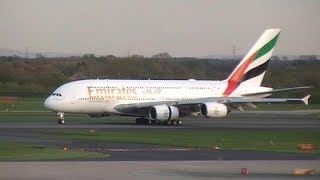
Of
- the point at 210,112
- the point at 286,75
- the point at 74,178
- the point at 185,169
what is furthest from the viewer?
the point at 286,75

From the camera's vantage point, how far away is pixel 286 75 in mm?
89938

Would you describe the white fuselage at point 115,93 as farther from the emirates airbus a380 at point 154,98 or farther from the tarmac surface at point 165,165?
the tarmac surface at point 165,165

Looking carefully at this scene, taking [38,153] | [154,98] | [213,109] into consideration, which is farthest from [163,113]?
[38,153]

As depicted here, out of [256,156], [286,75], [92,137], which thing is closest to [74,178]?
[256,156]

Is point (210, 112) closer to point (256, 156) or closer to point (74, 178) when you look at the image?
point (256, 156)

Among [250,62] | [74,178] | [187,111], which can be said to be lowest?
[74,178]

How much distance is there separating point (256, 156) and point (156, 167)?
251 inches

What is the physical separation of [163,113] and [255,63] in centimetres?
1220

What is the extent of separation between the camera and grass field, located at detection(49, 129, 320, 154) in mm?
35750

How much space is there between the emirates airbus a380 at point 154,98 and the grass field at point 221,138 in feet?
38.3

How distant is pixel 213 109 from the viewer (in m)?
58.0

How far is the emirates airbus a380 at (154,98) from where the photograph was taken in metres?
58.1

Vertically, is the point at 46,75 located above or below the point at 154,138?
above

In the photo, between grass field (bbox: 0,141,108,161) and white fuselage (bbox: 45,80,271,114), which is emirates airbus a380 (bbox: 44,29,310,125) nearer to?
white fuselage (bbox: 45,80,271,114)
